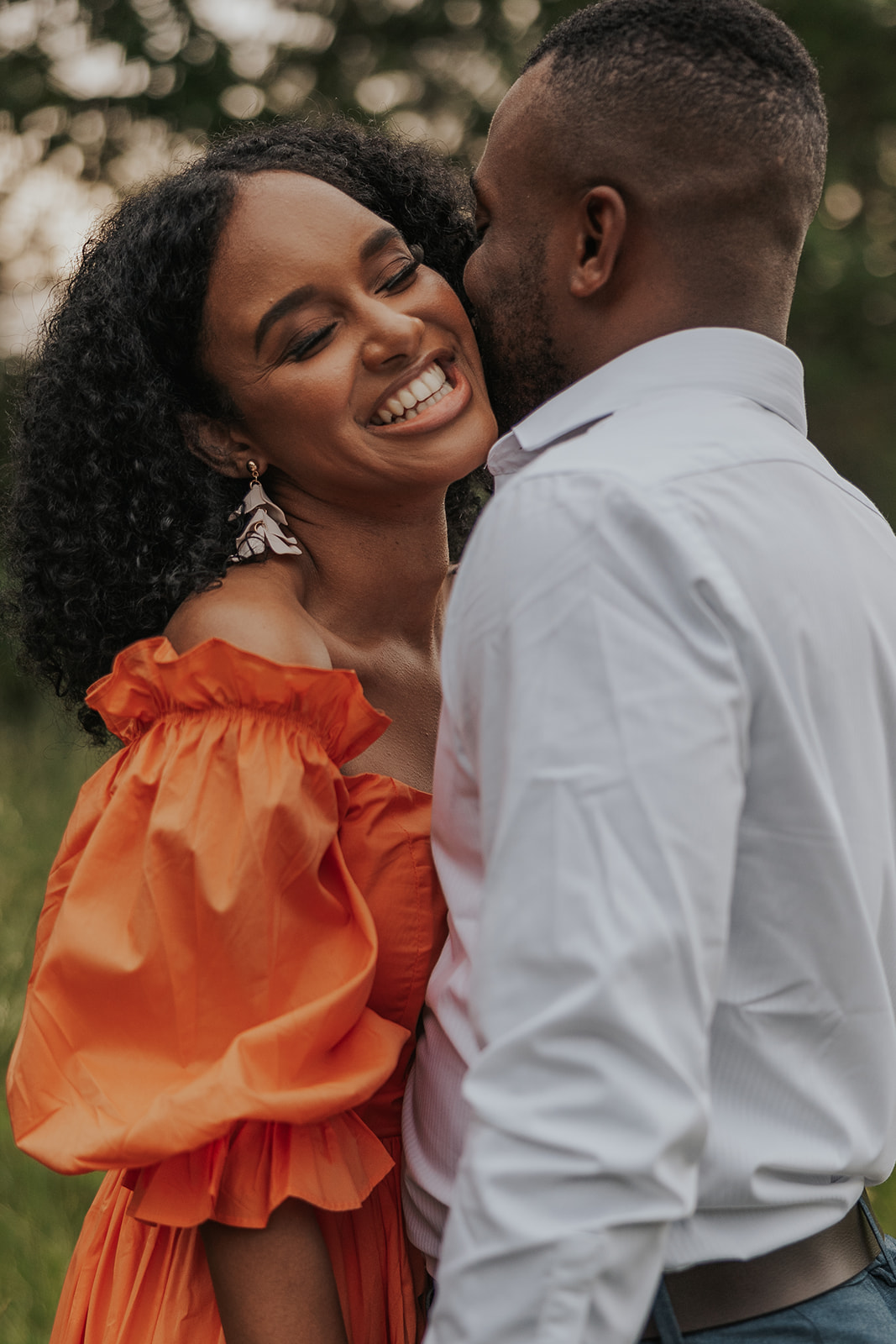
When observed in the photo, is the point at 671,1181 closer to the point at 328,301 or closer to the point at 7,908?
the point at 328,301

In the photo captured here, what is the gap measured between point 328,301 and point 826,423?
8.56m

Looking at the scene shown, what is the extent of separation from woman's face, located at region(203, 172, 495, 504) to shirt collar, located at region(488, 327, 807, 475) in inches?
19.9

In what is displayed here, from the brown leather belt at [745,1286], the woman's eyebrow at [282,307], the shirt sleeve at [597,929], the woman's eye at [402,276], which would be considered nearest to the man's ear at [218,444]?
the woman's eyebrow at [282,307]

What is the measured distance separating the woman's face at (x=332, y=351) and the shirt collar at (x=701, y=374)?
51cm

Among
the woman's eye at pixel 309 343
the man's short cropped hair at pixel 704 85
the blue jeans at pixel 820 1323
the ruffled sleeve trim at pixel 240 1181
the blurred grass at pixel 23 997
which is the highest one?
the man's short cropped hair at pixel 704 85

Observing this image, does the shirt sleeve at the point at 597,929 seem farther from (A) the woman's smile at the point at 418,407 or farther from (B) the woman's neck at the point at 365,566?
(B) the woman's neck at the point at 365,566

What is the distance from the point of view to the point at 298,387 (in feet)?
6.49

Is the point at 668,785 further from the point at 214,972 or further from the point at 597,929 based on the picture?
the point at 214,972

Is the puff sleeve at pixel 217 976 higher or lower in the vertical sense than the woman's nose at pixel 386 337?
lower

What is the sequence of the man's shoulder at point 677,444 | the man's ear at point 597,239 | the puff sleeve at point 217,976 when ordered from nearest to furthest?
the man's shoulder at point 677,444 < the puff sleeve at point 217,976 < the man's ear at point 597,239

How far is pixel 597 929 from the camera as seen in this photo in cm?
109

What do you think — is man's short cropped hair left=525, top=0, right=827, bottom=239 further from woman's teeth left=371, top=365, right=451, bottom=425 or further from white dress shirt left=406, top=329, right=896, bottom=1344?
woman's teeth left=371, top=365, right=451, bottom=425

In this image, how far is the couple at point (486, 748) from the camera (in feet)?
3.63

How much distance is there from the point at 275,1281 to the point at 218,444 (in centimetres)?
127
